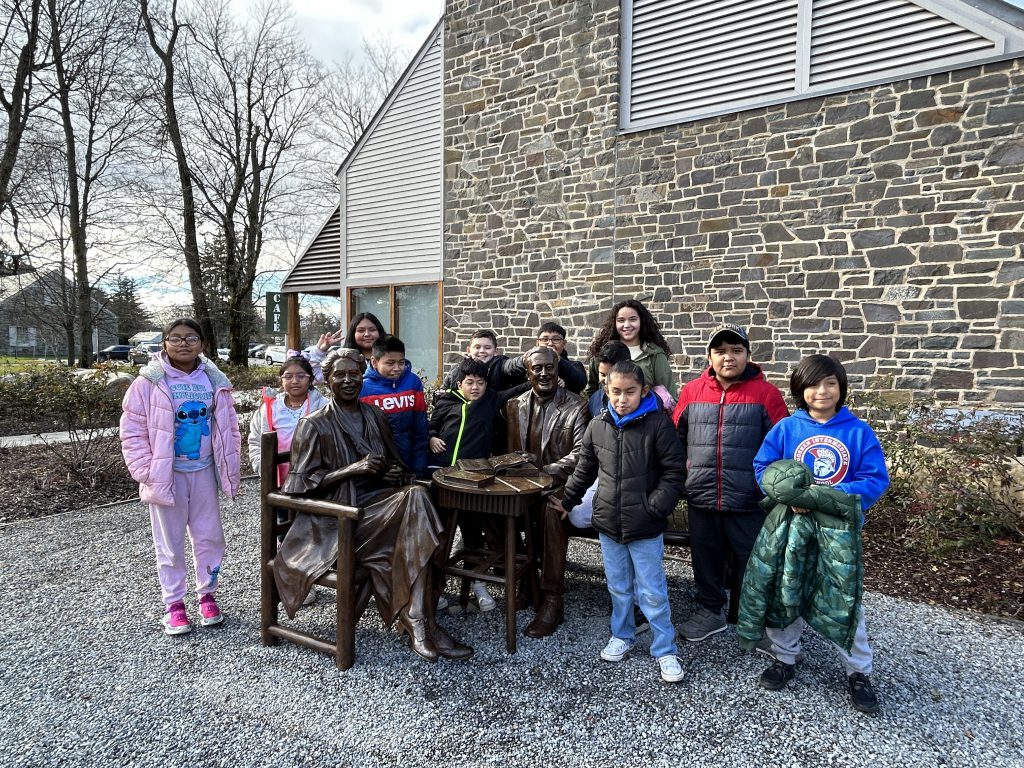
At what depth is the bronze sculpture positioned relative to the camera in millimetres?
3457

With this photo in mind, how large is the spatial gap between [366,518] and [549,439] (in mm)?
1233

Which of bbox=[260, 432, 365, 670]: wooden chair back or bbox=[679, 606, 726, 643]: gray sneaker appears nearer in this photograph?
bbox=[260, 432, 365, 670]: wooden chair back

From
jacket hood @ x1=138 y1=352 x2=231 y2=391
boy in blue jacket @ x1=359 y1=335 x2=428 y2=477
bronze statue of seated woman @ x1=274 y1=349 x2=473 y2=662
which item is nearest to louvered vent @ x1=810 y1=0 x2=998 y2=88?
boy in blue jacket @ x1=359 y1=335 x2=428 y2=477

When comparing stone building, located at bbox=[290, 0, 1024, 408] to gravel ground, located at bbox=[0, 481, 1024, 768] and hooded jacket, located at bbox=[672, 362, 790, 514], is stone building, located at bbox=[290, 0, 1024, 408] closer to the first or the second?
gravel ground, located at bbox=[0, 481, 1024, 768]

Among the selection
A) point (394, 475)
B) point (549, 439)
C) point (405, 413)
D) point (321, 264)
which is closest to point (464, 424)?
point (405, 413)

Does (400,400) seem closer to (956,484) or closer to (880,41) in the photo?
(956,484)

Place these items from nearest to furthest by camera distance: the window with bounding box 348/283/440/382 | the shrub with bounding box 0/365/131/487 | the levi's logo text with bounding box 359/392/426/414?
1. the levi's logo text with bounding box 359/392/426/414
2. the shrub with bounding box 0/365/131/487
3. the window with bounding box 348/283/440/382

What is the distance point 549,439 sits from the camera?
12.5 ft

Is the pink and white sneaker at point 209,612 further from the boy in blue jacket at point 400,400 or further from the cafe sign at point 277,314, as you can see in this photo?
the cafe sign at point 277,314

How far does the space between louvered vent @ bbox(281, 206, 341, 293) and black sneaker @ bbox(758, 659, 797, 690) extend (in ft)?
36.5

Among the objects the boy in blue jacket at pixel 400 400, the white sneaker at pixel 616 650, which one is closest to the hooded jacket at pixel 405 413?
the boy in blue jacket at pixel 400 400


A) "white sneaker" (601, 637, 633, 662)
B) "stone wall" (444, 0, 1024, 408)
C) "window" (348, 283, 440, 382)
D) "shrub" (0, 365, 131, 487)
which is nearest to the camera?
"white sneaker" (601, 637, 633, 662)

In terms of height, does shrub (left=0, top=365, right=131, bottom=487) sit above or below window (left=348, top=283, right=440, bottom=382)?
below

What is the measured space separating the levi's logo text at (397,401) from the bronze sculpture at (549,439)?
616mm
